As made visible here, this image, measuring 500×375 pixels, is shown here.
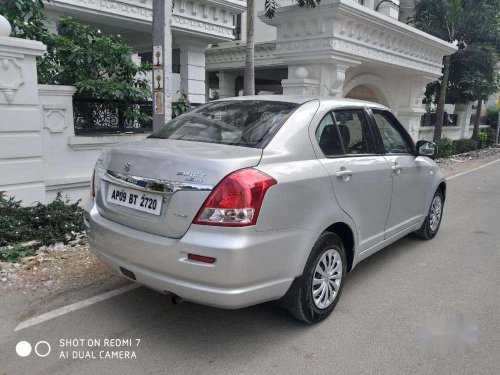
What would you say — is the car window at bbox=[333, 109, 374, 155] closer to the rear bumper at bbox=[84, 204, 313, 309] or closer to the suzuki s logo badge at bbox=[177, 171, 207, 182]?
the rear bumper at bbox=[84, 204, 313, 309]

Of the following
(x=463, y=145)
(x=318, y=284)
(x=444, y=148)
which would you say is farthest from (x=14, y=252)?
(x=463, y=145)

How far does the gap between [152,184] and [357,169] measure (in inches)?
66.0

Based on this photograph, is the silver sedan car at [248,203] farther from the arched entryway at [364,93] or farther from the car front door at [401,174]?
the arched entryway at [364,93]

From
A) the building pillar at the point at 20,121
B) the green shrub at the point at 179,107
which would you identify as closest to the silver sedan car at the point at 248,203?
the building pillar at the point at 20,121

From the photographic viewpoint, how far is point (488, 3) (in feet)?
51.9

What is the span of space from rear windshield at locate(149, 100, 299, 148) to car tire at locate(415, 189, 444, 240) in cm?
275

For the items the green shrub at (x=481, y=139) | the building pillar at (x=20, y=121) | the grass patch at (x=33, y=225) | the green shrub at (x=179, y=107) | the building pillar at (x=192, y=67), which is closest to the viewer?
the grass patch at (x=33, y=225)

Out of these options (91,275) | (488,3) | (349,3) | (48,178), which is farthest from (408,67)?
(91,275)

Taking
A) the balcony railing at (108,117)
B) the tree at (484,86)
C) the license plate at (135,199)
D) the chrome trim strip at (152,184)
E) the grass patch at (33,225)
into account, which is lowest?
the grass patch at (33,225)

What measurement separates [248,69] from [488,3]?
1202 cm

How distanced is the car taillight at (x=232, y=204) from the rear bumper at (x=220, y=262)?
48mm

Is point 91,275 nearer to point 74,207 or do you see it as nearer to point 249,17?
point 74,207

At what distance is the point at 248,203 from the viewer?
8.38ft

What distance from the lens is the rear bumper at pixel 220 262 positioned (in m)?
2.52
